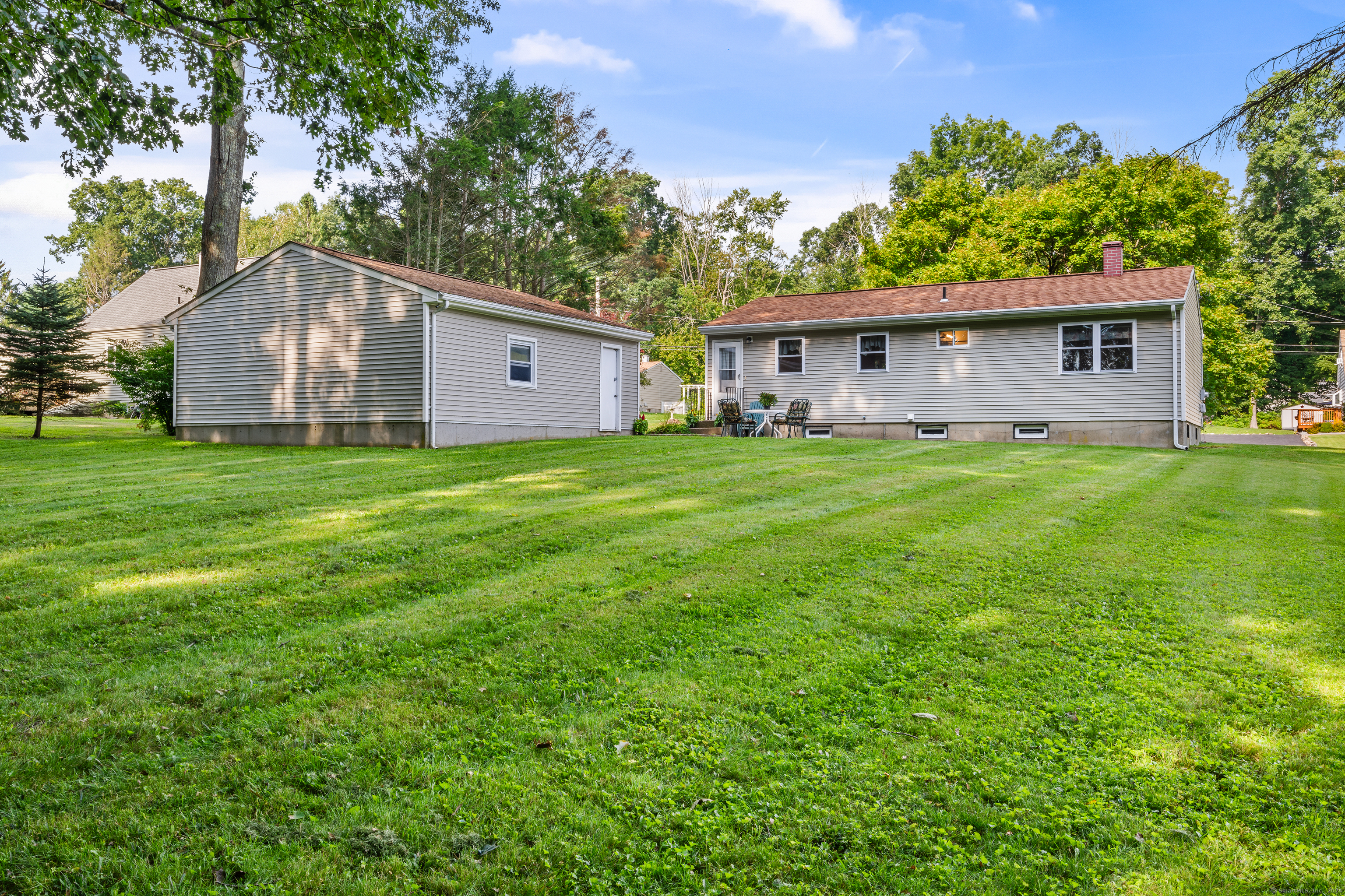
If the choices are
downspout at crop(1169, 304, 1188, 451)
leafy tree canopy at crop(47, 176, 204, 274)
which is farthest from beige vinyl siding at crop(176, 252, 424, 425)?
leafy tree canopy at crop(47, 176, 204, 274)

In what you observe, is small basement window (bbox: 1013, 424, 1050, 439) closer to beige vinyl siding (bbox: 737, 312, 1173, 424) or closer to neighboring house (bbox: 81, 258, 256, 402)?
beige vinyl siding (bbox: 737, 312, 1173, 424)

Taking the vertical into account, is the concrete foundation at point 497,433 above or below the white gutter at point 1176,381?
below

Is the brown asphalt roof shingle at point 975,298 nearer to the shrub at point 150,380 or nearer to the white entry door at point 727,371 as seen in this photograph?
the white entry door at point 727,371

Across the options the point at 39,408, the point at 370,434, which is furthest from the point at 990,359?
the point at 39,408

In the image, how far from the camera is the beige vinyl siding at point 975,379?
16.6 m

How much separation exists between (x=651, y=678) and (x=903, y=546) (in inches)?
Answer: 105

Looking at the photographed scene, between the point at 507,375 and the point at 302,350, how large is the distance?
4.11 m

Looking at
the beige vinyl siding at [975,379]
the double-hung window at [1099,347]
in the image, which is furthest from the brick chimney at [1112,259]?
the beige vinyl siding at [975,379]

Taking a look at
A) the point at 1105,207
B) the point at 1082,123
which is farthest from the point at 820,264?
the point at 1105,207

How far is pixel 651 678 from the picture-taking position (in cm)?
300

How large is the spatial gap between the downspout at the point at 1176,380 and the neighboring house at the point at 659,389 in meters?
29.7

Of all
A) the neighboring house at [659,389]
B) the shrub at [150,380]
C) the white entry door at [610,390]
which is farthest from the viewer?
the neighboring house at [659,389]

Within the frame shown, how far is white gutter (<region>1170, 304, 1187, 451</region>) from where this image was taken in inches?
631

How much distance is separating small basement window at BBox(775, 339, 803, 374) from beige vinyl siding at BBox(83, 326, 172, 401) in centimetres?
2580
